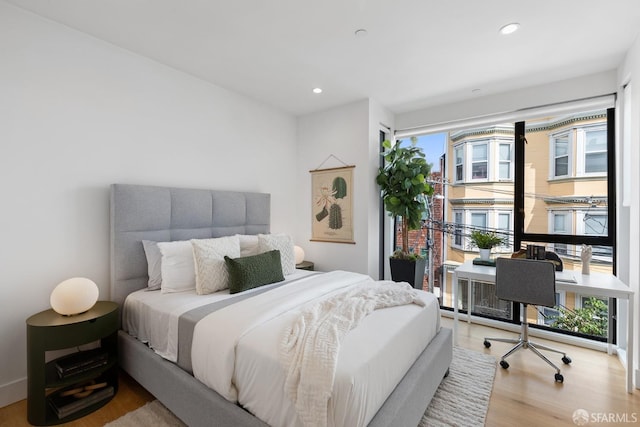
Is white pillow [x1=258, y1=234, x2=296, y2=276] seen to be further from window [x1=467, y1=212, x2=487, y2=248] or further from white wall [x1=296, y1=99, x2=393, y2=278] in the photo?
window [x1=467, y1=212, x2=487, y2=248]

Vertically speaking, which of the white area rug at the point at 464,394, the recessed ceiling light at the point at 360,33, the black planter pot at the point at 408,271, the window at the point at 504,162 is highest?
the recessed ceiling light at the point at 360,33

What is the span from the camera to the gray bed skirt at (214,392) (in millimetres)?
1416

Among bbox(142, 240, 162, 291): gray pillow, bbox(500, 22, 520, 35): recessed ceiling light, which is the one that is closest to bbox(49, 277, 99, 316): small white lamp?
bbox(142, 240, 162, 291): gray pillow

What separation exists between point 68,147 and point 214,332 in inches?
73.3

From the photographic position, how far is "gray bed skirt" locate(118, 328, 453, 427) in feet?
4.65

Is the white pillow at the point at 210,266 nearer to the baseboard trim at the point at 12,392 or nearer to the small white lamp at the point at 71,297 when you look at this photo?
the small white lamp at the point at 71,297

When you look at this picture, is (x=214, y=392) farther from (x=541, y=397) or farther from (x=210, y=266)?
(x=541, y=397)

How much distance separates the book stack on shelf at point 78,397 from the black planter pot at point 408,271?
2935 millimetres

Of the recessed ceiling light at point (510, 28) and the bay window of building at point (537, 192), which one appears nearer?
the recessed ceiling light at point (510, 28)

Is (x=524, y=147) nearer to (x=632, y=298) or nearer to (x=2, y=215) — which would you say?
(x=632, y=298)

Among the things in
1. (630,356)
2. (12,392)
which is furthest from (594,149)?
(12,392)

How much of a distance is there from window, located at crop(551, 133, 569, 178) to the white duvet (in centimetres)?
244

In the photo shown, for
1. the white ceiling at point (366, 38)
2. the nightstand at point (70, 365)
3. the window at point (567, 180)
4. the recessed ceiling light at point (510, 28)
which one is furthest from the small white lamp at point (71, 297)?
the window at point (567, 180)

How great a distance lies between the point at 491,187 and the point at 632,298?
5.43ft
